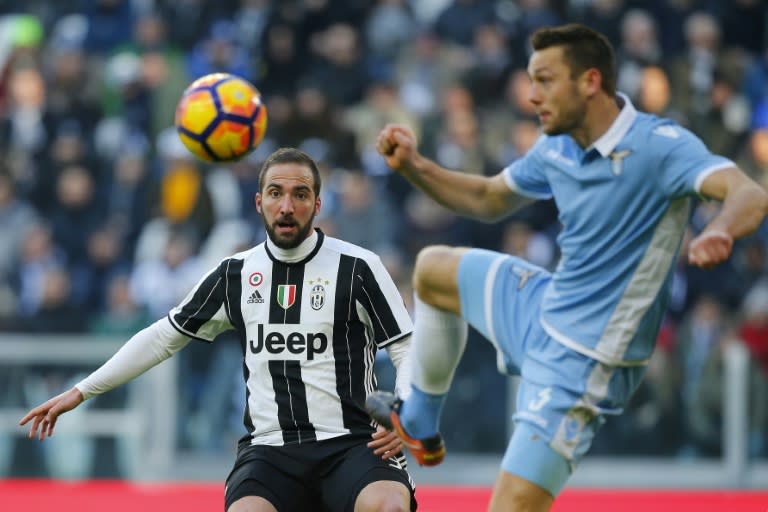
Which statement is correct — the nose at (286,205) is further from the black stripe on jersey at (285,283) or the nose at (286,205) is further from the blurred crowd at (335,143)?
the blurred crowd at (335,143)

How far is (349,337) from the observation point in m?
6.14

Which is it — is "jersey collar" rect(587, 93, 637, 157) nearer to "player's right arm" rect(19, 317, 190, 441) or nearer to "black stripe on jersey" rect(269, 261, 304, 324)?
"black stripe on jersey" rect(269, 261, 304, 324)

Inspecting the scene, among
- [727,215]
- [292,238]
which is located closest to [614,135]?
[727,215]

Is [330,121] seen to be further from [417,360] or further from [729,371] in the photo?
[417,360]

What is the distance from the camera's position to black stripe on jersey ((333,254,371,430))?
6066 mm

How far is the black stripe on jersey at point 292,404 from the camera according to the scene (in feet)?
19.8

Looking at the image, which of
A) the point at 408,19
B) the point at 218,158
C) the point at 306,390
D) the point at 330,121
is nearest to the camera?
the point at 306,390

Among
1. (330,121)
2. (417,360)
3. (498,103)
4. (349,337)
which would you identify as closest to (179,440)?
(330,121)

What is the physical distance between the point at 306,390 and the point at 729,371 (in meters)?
6.12

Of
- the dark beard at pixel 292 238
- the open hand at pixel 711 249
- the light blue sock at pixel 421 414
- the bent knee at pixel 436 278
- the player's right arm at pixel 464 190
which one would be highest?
the player's right arm at pixel 464 190

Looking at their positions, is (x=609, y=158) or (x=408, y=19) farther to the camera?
(x=408, y=19)

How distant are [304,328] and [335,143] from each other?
21.5ft

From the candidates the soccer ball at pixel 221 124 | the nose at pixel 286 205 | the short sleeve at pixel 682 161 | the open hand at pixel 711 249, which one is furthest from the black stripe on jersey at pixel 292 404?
the open hand at pixel 711 249

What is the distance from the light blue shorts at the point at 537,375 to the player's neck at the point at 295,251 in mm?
1149
